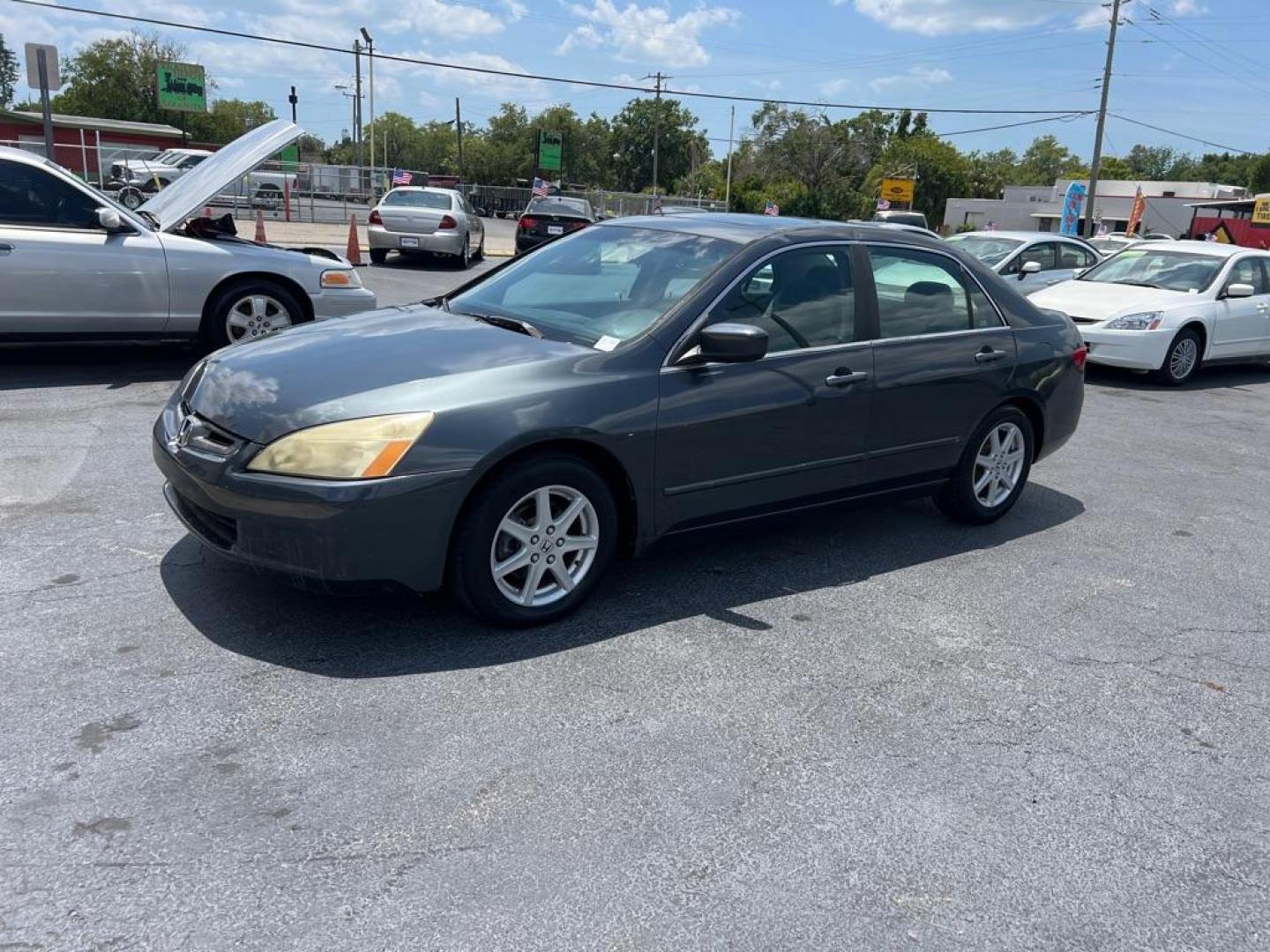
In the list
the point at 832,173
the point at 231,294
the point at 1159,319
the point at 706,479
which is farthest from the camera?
the point at 832,173

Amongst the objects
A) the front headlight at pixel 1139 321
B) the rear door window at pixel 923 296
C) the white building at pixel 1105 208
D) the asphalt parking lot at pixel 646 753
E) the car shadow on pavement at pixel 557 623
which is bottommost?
the asphalt parking lot at pixel 646 753

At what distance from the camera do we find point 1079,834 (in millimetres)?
3014

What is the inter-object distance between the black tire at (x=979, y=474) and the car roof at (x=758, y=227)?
3.34ft

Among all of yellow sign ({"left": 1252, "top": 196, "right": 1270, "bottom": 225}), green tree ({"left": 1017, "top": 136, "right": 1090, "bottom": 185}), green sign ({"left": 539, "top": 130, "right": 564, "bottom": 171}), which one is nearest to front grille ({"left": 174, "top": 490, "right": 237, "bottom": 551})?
yellow sign ({"left": 1252, "top": 196, "right": 1270, "bottom": 225})

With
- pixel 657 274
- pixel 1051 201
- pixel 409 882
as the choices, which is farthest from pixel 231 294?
pixel 1051 201

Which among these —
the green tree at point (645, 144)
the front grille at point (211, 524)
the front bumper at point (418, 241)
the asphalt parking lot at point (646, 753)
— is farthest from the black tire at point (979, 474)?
the green tree at point (645, 144)

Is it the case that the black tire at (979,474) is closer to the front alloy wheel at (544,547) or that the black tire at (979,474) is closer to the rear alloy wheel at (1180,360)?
the front alloy wheel at (544,547)

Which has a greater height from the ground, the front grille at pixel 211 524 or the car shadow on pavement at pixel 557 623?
the front grille at pixel 211 524

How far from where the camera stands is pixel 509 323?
461 centimetres

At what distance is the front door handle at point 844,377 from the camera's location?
15.6 ft

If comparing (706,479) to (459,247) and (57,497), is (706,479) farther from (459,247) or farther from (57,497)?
(459,247)

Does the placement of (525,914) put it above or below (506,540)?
below

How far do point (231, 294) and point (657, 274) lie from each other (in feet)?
15.7

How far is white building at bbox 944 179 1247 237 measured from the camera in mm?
69062
